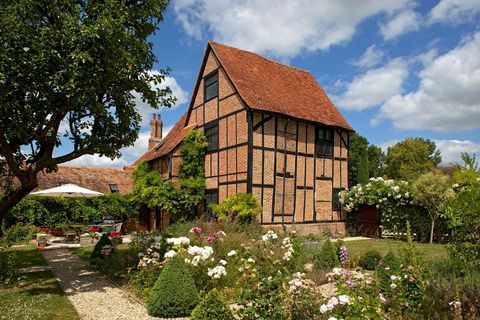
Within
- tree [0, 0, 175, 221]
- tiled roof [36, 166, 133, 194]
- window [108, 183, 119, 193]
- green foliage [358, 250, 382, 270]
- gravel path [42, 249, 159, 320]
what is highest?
tree [0, 0, 175, 221]

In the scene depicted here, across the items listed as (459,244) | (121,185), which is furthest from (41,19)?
(121,185)

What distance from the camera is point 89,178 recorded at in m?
23.0

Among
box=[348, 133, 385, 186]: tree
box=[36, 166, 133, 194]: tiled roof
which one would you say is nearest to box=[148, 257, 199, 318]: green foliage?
box=[36, 166, 133, 194]: tiled roof

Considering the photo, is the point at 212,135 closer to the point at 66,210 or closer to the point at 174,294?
the point at 66,210

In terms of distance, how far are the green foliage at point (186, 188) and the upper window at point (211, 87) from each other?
185cm

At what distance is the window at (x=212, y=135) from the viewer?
55.2ft

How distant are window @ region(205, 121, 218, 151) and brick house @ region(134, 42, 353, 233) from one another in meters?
0.05

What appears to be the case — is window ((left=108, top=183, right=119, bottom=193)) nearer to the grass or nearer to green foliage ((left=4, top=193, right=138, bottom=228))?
green foliage ((left=4, top=193, right=138, bottom=228))

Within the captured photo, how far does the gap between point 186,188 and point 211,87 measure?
16.3ft

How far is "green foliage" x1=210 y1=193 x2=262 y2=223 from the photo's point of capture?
45.0 ft

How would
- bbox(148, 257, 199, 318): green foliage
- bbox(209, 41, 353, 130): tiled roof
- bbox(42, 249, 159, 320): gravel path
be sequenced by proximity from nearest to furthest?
bbox(148, 257, 199, 318): green foliage, bbox(42, 249, 159, 320): gravel path, bbox(209, 41, 353, 130): tiled roof

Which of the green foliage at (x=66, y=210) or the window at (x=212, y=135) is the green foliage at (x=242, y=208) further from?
the green foliage at (x=66, y=210)

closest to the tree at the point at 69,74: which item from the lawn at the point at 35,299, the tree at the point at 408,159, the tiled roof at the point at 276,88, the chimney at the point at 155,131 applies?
the lawn at the point at 35,299

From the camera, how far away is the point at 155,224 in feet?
66.9
